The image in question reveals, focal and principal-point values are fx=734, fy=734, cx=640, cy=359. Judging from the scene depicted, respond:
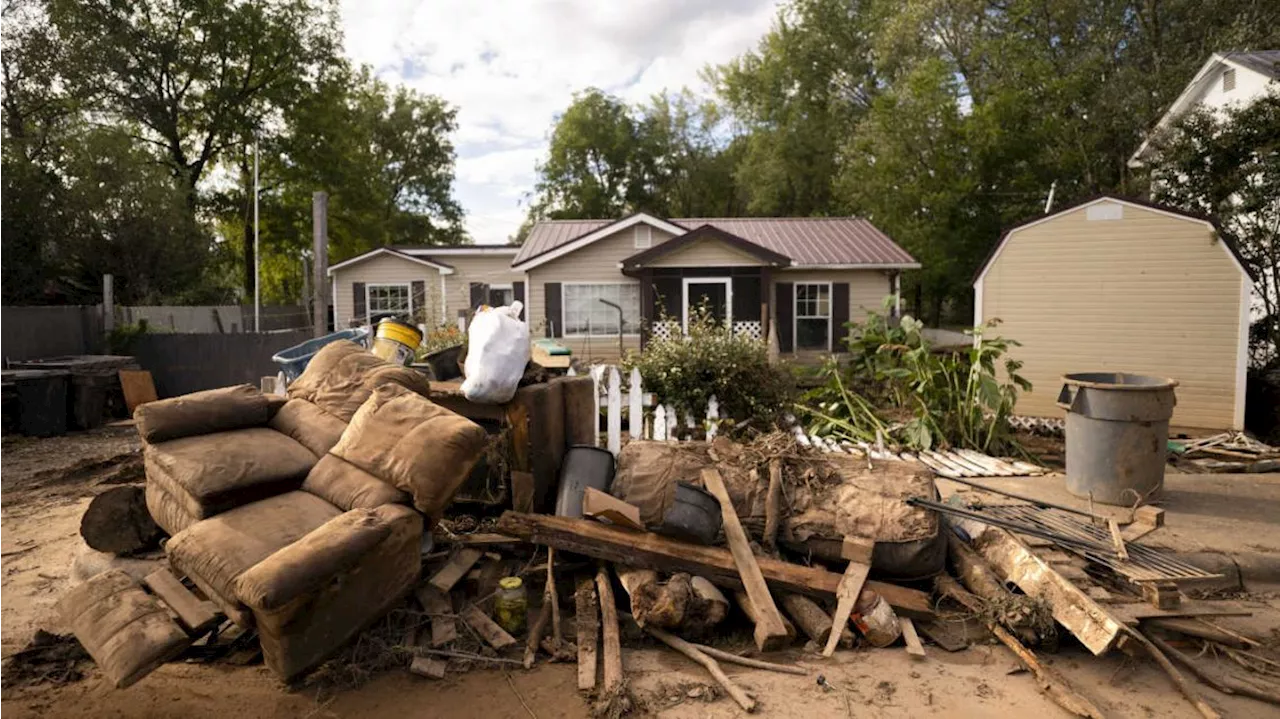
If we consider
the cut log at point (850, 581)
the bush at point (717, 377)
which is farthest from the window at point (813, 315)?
the cut log at point (850, 581)

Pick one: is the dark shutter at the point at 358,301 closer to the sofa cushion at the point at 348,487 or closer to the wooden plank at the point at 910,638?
the sofa cushion at the point at 348,487

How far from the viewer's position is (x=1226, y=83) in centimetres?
1659

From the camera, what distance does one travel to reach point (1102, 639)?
11.4ft

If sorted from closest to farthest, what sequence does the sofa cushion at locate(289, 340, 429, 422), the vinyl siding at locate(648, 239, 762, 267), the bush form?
the sofa cushion at locate(289, 340, 429, 422) → the bush → the vinyl siding at locate(648, 239, 762, 267)

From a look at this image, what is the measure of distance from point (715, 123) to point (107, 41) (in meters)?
27.9

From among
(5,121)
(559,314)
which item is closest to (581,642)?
(559,314)

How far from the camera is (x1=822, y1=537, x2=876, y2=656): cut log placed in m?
3.81

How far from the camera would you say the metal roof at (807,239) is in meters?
16.9

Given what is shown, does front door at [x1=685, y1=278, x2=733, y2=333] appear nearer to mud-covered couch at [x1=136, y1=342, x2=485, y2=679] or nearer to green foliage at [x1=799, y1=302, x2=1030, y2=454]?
green foliage at [x1=799, y1=302, x2=1030, y2=454]

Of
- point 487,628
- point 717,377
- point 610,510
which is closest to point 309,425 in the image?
point 487,628

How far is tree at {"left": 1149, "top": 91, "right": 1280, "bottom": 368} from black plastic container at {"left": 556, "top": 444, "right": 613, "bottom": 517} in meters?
9.37

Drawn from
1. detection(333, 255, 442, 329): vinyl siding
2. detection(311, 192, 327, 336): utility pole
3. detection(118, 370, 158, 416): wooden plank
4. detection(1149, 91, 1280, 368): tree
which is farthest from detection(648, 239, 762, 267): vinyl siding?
detection(118, 370, 158, 416): wooden plank

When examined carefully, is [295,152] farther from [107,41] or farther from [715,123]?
[715,123]

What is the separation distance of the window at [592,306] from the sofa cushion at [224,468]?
12.7 metres
